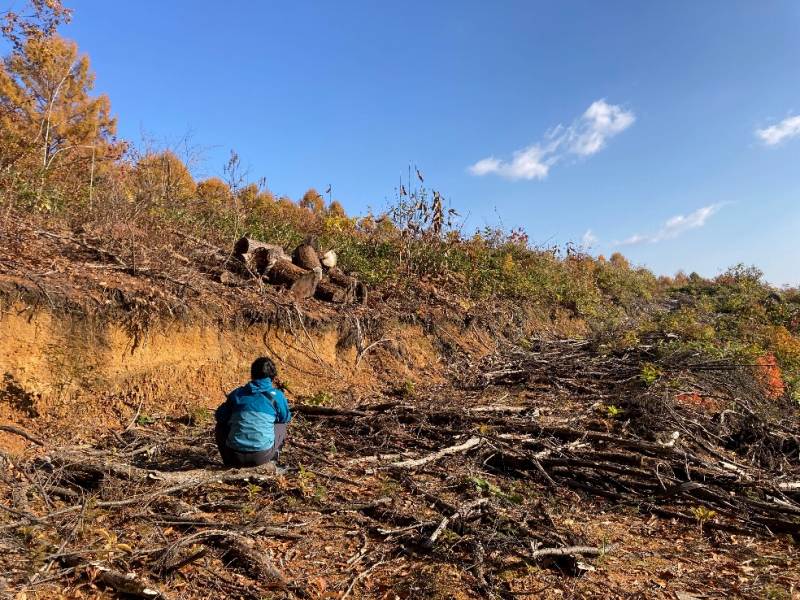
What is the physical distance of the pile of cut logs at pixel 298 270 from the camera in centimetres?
848

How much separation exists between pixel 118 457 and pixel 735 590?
5269 millimetres

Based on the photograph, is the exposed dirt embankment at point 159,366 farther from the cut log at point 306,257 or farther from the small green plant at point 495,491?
the small green plant at point 495,491

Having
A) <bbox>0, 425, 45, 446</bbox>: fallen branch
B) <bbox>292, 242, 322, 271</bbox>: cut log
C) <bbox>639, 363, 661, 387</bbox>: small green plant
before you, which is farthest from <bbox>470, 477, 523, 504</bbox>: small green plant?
<bbox>292, 242, 322, 271</bbox>: cut log

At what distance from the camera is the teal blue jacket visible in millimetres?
4480

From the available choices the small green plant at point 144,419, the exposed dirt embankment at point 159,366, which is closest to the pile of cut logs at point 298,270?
the exposed dirt embankment at point 159,366

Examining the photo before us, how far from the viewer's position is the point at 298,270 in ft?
28.4

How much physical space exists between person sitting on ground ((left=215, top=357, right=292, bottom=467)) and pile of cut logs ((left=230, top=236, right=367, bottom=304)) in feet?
12.7

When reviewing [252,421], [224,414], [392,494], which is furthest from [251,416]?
[392,494]

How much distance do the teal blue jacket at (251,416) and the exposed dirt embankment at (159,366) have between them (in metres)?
1.89

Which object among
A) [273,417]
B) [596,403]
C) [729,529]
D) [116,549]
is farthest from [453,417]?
[116,549]

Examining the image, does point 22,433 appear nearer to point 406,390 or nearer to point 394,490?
point 394,490

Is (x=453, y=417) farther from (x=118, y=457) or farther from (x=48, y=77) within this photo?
(x=48, y=77)

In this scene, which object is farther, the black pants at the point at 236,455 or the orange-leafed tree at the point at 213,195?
the orange-leafed tree at the point at 213,195

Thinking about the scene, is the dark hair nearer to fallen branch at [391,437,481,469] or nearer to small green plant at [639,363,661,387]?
fallen branch at [391,437,481,469]
